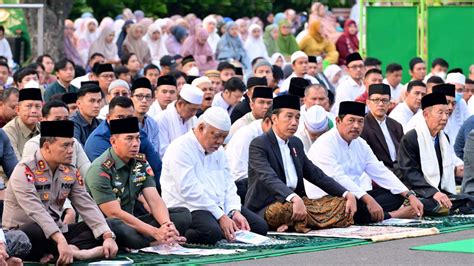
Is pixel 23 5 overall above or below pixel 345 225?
above

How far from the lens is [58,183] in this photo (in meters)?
10.2

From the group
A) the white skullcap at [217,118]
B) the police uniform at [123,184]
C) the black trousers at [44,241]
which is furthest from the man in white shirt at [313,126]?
the black trousers at [44,241]

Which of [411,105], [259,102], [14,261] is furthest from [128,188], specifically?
[411,105]

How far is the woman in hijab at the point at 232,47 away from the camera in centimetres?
2423

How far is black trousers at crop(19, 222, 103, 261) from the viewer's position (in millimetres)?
10055

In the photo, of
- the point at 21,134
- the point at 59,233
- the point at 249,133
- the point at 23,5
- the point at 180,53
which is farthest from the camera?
the point at 180,53

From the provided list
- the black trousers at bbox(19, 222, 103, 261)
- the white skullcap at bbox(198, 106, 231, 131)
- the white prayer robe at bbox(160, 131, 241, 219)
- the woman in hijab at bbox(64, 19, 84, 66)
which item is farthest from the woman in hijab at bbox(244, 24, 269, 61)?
the black trousers at bbox(19, 222, 103, 261)

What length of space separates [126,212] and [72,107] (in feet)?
11.2

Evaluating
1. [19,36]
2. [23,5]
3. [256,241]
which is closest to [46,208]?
[256,241]

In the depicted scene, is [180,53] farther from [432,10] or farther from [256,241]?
[256,241]

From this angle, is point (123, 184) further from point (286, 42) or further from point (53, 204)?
point (286, 42)

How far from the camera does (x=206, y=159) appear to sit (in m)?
11.6

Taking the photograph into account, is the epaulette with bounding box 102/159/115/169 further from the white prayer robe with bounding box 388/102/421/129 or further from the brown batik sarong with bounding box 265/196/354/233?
the white prayer robe with bounding box 388/102/421/129

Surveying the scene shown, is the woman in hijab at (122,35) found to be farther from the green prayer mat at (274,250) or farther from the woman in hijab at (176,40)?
the green prayer mat at (274,250)
